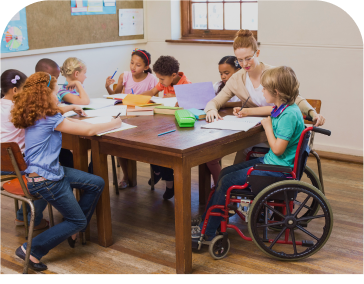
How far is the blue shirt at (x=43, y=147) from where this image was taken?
2.26m

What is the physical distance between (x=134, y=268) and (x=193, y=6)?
141 inches

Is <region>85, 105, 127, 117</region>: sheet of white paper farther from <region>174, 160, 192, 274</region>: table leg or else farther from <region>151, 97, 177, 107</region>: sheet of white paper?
<region>174, 160, 192, 274</region>: table leg

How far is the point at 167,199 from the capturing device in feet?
11.1

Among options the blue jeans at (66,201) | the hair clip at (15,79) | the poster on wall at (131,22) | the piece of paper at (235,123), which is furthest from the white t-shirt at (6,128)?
the poster on wall at (131,22)

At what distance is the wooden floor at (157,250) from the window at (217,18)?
224 cm

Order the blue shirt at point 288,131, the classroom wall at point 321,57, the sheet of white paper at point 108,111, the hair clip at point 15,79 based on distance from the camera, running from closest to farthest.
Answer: the blue shirt at point 288,131 < the hair clip at point 15,79 < the sheet of white paper at point 108,111 < the classroom wall at point 321,57

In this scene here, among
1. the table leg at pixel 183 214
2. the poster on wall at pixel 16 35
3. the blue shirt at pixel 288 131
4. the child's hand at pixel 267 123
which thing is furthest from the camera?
the poster on wall at pixel 16 35

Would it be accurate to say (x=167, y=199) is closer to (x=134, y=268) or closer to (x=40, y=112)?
(x=134, y=268)

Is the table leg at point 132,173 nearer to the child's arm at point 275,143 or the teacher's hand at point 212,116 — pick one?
the teacher's hand at point 212,116

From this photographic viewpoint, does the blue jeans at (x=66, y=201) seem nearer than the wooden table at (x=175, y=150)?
No

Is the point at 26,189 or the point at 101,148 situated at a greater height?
the point at 101,148

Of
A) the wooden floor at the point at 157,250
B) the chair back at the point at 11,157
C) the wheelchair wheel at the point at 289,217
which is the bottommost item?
the wooden floor at the point at 157,250

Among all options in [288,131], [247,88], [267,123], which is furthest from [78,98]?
[288,131]
